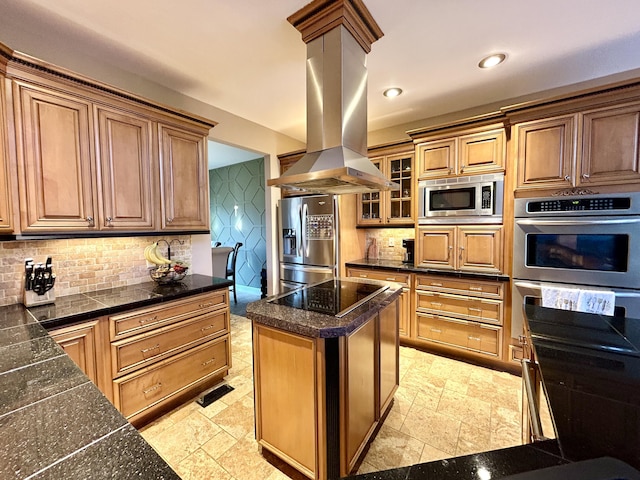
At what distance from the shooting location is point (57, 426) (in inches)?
28.2

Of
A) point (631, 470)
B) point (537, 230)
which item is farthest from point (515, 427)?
point (631, 470)

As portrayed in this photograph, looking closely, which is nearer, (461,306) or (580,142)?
(580,142)

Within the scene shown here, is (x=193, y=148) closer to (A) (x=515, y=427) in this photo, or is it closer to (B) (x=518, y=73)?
(B) (x=518, y=73)

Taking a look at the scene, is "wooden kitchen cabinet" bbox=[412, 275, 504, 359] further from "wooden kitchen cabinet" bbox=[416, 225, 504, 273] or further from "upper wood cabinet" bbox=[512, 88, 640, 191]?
"upper wood cabinet" bbox=[512, 88, 640, 191]

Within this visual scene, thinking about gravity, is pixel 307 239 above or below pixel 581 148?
below

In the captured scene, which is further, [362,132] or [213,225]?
[213,225]

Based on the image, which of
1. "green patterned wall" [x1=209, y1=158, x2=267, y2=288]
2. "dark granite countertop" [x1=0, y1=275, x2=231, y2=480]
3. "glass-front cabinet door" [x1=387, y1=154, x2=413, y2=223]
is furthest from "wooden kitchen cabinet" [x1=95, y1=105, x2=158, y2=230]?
"green patterned wall" [x1=209, y1=158, x2=267, y2=288]

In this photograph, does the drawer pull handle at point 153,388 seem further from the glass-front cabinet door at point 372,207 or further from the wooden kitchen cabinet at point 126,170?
the glass-front cabinet door at point 372,207

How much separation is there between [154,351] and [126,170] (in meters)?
1.37

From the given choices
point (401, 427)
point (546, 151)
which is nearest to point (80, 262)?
point (401, 427)

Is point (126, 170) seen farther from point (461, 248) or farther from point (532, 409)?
point (461, 248)

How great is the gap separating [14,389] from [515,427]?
270cm

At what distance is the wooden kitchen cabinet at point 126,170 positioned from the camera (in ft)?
6.46

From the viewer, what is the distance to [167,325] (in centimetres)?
204
